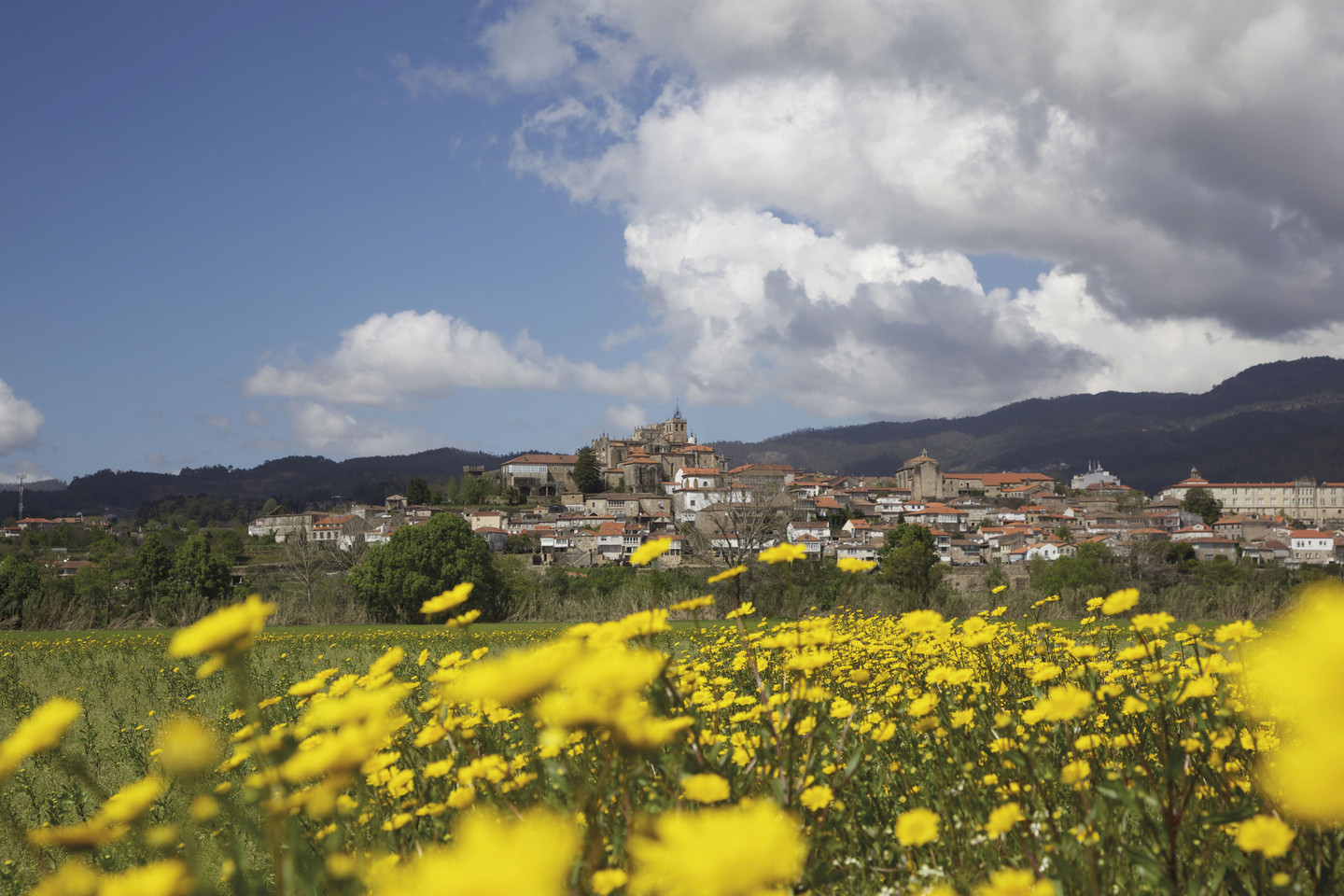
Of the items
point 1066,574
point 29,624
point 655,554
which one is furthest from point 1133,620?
point 1066,574

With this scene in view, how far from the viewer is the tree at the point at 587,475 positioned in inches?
4363

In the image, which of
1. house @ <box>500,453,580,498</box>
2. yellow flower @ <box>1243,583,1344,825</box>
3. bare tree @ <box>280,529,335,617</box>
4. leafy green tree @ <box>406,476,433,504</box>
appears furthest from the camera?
house @ <box>500,453,580,498</box>

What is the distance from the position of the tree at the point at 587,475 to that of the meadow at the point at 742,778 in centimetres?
10632

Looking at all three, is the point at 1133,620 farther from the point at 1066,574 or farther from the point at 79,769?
the point at 1066,574

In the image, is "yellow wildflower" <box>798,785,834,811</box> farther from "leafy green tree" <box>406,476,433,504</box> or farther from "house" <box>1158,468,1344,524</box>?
"house" <box>1158,468,1344,524</box>

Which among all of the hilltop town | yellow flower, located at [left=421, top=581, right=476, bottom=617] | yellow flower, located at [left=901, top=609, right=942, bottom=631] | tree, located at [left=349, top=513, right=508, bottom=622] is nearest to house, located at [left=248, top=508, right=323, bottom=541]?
the hilltop town

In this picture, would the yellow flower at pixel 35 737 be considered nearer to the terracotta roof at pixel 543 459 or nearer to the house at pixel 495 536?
the house at pixel 495 536

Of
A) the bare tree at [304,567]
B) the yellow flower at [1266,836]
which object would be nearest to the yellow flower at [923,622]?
the yellow flower at [1266,836]

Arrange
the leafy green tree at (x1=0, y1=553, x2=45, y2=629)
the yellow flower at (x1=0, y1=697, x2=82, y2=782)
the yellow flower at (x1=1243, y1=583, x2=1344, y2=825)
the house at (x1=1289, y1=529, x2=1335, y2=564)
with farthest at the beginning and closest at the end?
the house at (x1=1289, y1=529, x2=1335, y2=564) → the leafy green tree at (x1=0, y1=553, x2=45, y2=629) → the yellow flower at (x1=0, y1=697, x2=82, y2=782) → the yellow flower at (x1=1243, y1=583, x2=1344, y2=825)

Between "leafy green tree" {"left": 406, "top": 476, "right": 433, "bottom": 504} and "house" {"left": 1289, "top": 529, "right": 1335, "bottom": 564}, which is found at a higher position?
"leafy green tree" {"left": 406, "top": 476, "right": 433, "bottom": 504}

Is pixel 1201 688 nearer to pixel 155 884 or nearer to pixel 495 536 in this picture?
pixel 155 884

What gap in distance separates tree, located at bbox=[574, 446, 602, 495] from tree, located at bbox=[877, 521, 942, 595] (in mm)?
42619

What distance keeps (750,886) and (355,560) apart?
46751mm

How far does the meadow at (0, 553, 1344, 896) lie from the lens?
112 centimetres
